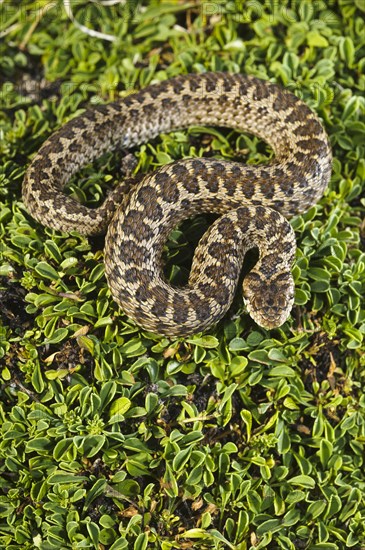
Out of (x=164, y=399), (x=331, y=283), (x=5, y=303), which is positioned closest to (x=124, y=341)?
(x=164, y=399)

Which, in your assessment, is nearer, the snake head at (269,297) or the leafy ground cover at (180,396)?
the leafy ground cover at (180,396)

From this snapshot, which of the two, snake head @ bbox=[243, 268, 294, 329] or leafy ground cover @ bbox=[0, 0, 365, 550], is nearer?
leafy ground cover @ bbox=[0, 0, 365, 550]

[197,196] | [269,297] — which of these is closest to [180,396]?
[269,297]

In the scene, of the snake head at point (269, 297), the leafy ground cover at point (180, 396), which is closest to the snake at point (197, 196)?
the snake head at point (269, 297)

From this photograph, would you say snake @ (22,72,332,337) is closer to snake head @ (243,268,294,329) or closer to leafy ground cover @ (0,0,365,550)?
snake head @ (243,268,294,329)

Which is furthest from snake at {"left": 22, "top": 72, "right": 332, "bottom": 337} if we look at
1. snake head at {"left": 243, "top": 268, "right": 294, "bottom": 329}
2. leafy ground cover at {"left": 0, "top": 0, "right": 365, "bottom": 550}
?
leafy ground cover at {"left": 0, "top": 0, "right": 365, "bottom": 550}

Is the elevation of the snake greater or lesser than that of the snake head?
greater

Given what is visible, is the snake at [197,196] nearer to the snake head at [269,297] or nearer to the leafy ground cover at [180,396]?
the snake head at [269,297]
